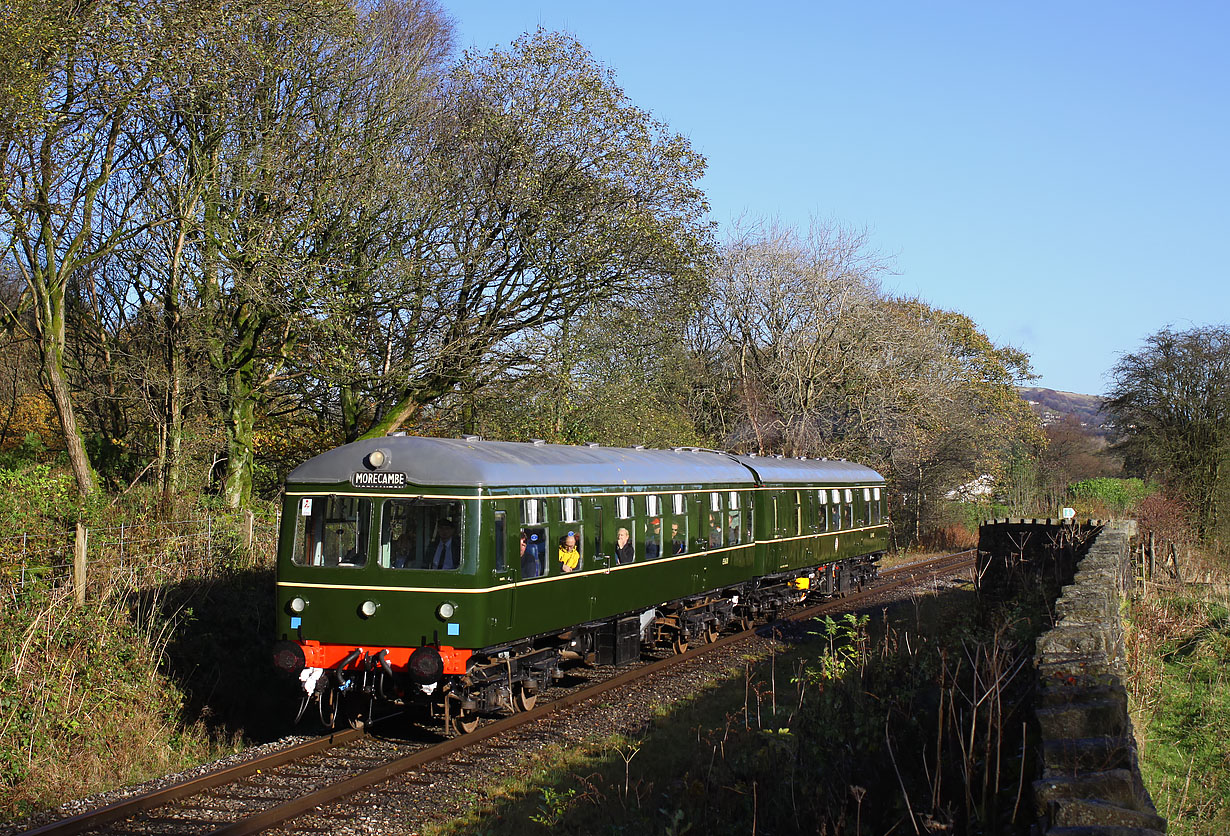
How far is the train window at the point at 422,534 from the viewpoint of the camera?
996 cm

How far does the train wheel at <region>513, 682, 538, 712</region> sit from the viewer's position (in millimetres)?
11391

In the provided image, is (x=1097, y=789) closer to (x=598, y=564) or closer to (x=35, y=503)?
(x=598, y=564)

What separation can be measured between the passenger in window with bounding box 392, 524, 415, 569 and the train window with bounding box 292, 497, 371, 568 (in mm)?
299

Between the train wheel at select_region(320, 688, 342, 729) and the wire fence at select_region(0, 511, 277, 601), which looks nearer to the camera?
the train wheel at select_region(320, 688, 342, 729)

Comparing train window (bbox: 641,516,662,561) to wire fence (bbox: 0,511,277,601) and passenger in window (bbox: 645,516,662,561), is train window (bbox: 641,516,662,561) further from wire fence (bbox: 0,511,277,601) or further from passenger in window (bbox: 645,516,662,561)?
wire fence (bbox: 0,511,277,601)

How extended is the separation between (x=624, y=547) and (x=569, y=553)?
1517mm

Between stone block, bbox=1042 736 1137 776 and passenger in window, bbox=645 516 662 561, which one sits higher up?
passenger in window, bbox=645 516 662 561

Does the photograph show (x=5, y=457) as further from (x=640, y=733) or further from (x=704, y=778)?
(x=704, y=778)

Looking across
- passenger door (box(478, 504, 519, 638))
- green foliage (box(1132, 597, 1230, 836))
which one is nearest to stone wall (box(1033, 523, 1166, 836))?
green foliage (box(1132, 597, 1230, 836))

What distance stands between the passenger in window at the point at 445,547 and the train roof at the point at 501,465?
1.38ft

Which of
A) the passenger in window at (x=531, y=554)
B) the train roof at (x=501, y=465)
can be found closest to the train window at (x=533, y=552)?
the passenger in window at (x=531, y=554)

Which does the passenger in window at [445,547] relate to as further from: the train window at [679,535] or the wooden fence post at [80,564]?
the train window at [679,535]

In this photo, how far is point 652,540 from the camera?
45.2ft

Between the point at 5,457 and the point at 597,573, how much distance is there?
Answer: 12.8m
